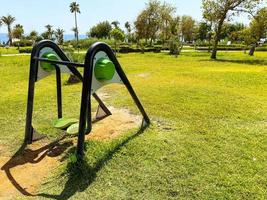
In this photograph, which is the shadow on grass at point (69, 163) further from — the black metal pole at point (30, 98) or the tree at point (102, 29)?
the tree at point (102, 29)

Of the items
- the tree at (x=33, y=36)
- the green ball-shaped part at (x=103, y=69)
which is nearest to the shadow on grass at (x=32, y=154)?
the green ball-shaped part at (x=103, y=69)

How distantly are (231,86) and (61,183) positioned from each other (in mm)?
6674

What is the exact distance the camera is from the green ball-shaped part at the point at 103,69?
159 inches

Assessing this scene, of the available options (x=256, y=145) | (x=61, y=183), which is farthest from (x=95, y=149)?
(x=256, y=145)

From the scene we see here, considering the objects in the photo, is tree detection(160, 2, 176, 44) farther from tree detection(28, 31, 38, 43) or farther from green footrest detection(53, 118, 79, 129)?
green footrest detection(53, 118, 79, 129)

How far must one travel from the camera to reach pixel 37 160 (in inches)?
172

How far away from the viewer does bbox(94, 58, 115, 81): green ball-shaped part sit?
405 cm

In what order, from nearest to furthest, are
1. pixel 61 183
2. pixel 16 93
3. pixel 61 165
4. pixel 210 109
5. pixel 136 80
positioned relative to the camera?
pixel 61 183, pixel 61 165, pixel 210 109, pixel 16 93, pixel 136 80

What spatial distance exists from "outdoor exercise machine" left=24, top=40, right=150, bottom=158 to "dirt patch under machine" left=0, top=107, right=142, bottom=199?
29 cm

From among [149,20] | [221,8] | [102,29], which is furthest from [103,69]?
[102,29]

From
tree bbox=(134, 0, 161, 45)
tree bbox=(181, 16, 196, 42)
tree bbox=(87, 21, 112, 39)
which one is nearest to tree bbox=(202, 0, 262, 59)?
tree bbox=(134, 0, 161, 45)

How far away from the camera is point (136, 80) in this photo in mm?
10453

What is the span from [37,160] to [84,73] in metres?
1.47

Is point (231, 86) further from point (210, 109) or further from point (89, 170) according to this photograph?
point (89, 170)
